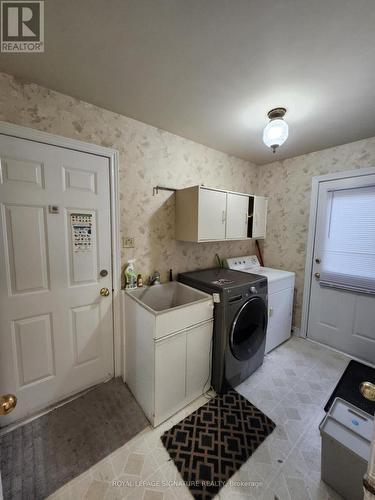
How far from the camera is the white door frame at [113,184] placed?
1.35m

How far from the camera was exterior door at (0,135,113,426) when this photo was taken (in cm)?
138

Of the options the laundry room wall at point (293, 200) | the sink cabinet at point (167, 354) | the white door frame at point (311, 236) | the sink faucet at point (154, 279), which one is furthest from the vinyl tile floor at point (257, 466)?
the laundry room wall at point (293, 200)

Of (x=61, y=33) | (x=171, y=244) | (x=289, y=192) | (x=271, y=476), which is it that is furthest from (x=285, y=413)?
(x=61, y=33)

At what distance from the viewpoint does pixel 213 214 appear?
2018 millimetres

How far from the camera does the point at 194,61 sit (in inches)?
46.2

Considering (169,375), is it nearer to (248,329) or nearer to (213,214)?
(248,329)

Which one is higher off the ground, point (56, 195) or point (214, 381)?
point (56, 195)

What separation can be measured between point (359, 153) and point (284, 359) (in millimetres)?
2387

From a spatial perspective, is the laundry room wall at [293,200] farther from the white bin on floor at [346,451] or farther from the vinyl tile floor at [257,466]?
the white bin on floor at [346,451]

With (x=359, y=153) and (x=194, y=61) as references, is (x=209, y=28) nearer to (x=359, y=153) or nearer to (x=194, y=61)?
(x=194, y=61)

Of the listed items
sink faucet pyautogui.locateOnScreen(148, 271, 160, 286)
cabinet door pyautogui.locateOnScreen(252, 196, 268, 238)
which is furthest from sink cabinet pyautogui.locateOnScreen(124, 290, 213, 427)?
cabinet door pyautogui.locateOnScreen(252, 196, 268, 238)

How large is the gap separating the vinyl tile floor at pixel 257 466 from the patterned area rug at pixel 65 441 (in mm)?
69

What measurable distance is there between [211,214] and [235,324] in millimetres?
1044

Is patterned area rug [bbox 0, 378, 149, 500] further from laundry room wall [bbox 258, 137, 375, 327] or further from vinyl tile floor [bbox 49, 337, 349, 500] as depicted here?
laundry room wall [bbox 258, 137, 375, 327]
